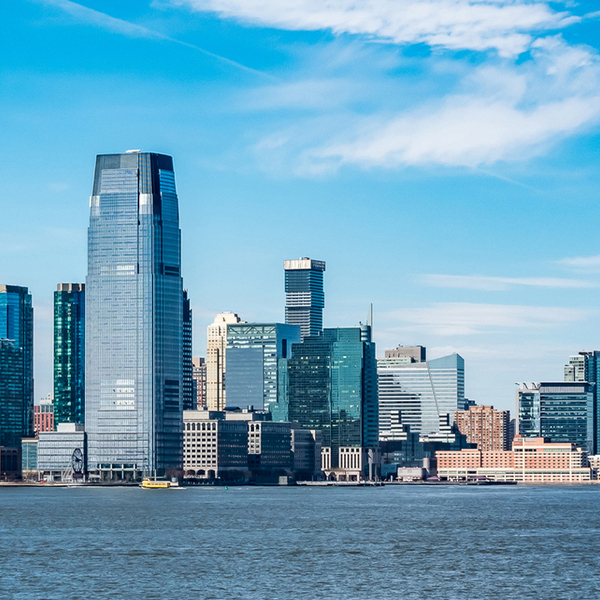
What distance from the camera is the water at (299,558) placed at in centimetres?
9362

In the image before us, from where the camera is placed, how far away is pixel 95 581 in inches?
3871

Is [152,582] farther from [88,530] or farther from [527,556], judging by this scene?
[88,530]

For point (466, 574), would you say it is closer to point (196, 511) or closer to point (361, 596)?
point (361, 596)

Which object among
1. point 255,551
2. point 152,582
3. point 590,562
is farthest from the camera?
point 255,551

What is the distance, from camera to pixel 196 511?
19925 cm

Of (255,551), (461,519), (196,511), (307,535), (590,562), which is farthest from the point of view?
(196,511)

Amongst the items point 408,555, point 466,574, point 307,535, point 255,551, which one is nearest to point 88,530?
point 307,535

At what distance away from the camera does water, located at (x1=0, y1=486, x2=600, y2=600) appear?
307 feet

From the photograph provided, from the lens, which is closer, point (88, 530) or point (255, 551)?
point (255, 551)

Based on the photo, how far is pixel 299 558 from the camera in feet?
376

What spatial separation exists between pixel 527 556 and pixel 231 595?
35.9 meters

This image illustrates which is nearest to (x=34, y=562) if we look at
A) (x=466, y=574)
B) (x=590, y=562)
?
(x=466, y=574)

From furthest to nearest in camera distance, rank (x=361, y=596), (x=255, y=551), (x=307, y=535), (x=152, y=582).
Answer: (x=307, y=535), (x=255, y=551), (x=152, y=582), (x=361, y=596)

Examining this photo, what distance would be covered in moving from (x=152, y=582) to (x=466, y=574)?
23.8 m
